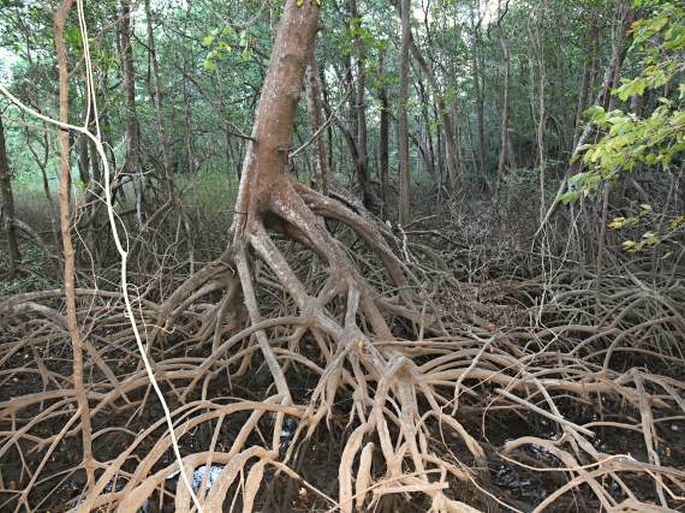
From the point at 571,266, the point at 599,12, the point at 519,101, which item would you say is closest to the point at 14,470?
the point at 571,266

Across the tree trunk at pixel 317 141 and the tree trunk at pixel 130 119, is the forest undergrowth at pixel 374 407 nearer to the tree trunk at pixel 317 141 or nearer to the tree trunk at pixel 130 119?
the tree trunk at pixel 317 141

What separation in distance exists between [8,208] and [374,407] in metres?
4.06

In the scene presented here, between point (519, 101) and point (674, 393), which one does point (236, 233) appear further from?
point (519, 101)

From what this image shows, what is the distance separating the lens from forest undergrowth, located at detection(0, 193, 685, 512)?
208 cm

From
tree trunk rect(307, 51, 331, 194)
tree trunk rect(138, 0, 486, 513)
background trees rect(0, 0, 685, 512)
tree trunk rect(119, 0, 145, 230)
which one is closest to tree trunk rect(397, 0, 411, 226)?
background trees rect(0, 0, 685, 512)

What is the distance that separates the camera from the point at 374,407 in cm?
239

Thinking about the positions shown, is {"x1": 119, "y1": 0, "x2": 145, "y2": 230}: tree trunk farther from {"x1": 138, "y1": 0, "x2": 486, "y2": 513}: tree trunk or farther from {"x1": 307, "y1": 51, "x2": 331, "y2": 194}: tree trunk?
{"x1": 138, "y1": 0, "x2": 486, "y2": 513}: tree trunk

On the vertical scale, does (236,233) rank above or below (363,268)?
above

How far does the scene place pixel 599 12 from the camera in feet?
18.3

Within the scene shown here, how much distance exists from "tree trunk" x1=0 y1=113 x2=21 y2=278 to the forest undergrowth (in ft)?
2.21

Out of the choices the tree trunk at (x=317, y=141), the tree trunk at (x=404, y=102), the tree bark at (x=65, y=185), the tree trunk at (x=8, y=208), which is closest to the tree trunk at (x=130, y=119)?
the tree trunk at (x=8, y=208)

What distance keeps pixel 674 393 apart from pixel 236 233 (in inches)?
105

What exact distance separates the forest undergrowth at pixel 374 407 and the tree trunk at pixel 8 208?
0.67m

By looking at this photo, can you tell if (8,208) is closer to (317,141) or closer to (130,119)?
(130,119)
